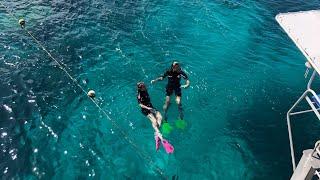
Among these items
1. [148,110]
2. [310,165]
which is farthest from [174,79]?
[310,165]

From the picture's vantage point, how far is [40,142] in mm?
19609

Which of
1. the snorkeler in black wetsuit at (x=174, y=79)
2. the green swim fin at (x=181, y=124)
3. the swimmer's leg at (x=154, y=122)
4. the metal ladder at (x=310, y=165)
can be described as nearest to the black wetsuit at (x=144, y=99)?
the swimmer's leg at (x=154, y=122)

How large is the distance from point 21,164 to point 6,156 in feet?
3.47

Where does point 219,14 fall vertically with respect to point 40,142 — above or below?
above

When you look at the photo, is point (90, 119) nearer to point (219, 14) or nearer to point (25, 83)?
point (25, 83)

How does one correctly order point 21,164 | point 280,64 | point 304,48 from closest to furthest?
point 304,48, point 21,164, point 280,64

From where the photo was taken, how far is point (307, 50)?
1248 centimetres

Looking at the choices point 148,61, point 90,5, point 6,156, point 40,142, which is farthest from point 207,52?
point 6,156

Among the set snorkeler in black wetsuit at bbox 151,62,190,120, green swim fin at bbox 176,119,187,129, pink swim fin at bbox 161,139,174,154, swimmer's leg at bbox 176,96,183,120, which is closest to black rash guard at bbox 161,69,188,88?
snorkeler in black wetsuit at bbox 151,62,190,120

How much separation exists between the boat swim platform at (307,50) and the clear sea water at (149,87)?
256 inches

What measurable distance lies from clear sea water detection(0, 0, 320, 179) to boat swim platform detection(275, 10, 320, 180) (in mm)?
6513

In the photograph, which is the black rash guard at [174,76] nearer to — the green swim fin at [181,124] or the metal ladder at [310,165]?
the green swim fin at [181,124]

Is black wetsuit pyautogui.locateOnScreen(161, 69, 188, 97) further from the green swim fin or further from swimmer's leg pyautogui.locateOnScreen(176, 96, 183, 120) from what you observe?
the green swim fin

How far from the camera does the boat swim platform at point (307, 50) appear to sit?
476 inches
